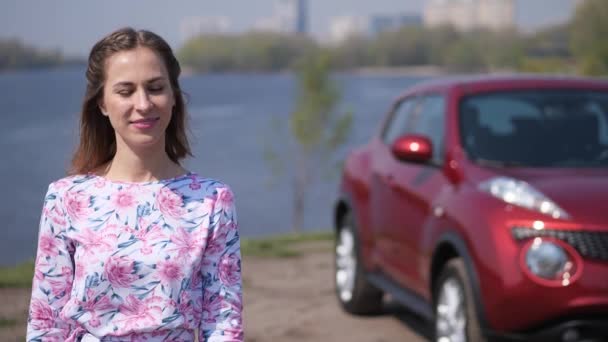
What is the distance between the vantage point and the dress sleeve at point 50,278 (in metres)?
2.73

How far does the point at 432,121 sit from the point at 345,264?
1.76 m

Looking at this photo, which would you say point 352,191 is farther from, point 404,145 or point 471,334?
point 471,334

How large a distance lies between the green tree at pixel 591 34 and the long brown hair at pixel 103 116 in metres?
60.1

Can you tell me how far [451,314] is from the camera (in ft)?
19.8

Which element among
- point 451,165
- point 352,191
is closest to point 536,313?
point 451,165

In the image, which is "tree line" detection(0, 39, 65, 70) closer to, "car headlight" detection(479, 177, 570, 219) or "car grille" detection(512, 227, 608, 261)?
"car headlight" detection(479, 177, 570, 219)

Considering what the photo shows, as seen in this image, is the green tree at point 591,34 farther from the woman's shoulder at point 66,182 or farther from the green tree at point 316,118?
the woman's shoulder at point 66,182

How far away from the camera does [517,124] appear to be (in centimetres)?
657

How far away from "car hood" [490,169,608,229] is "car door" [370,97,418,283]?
1250mm

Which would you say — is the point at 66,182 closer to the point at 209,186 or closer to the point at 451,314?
the point at 209,186

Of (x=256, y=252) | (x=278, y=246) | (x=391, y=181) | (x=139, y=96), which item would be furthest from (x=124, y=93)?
(x=278, y=246)

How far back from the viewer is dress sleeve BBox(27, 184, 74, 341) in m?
→ 2.73

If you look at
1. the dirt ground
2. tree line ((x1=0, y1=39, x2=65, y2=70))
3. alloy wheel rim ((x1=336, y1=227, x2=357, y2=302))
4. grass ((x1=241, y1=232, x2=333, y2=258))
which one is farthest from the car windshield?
tree line ((x1=0, y1=39, x2=65, y2=70))

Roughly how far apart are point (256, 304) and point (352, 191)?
1199mm
